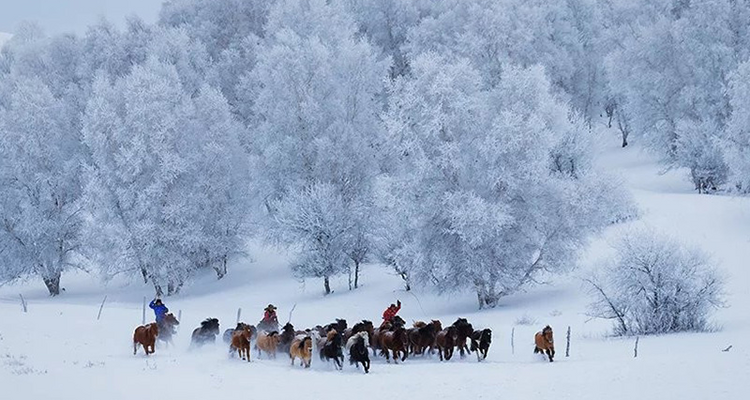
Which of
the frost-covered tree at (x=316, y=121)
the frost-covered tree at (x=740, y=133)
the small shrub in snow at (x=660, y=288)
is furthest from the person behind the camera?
the frost-covered tree at (x=316, y=121)

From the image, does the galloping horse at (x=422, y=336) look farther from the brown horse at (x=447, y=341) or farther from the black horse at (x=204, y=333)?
the black horse at (x=204, y=333)

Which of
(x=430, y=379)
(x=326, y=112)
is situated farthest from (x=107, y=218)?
(x=430, y=379)

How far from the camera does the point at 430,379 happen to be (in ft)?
56.1

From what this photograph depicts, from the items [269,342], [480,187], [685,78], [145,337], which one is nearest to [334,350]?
[269,342]

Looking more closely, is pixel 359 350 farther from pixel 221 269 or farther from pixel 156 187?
pixel 221 269

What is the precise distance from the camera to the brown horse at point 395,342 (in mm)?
20750

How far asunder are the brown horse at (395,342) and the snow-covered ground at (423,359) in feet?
1.48

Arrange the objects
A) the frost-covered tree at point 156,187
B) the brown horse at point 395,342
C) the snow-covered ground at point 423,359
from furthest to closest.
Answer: the frost-covered tree at point 156,187 < the brown horse at point 395,342 < the snow-covered ground at point 423,359

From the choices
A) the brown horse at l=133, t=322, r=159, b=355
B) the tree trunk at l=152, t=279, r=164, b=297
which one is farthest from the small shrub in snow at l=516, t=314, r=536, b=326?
the tree trunk at l=152, t=279, r=164, b=297

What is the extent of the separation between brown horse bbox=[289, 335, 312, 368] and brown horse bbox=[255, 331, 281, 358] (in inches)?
54.0

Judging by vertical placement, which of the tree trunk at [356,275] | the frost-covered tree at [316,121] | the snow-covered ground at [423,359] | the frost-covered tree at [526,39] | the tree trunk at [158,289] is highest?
Answer: the frost-covered tree at [526,39]

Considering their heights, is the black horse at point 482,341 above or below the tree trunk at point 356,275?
below

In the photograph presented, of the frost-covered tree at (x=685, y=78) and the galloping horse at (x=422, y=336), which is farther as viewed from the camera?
the frost-covered tree at (x=685, y=78)

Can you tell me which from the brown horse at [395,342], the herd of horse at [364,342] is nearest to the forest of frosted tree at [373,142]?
the herd of horse at [364,342]
